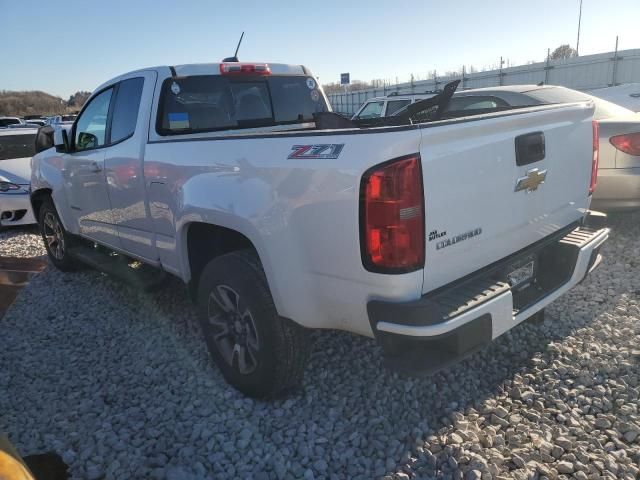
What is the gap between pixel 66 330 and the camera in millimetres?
4117

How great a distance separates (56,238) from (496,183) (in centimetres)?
498

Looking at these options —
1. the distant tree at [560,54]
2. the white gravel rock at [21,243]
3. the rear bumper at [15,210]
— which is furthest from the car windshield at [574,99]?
the distant tree at [560,54]

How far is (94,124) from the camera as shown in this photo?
4438 mm

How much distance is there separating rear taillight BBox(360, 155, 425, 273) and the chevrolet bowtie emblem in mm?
725

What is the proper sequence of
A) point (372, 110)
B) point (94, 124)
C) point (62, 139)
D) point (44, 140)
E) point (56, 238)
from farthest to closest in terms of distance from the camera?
point (372, 110) < point (56, 238) < point (44, 140) < point (62, 139) < point (94, 124)

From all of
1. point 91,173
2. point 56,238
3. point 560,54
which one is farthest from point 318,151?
point 560,54

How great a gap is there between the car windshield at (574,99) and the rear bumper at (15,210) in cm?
721

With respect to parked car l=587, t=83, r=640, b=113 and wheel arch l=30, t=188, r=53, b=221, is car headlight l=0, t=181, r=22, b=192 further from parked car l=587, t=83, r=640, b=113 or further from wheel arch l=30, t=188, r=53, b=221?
parked car l=587, t=83, r=640, b=113

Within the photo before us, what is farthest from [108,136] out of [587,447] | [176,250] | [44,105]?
[44,105]

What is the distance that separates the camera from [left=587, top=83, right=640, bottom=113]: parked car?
6913 mm

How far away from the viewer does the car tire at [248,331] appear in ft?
8.75

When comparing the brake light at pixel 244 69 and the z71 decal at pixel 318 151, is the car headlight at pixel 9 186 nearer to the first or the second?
the brake light at pixel 244 69

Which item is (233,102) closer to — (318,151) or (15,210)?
(318,151)

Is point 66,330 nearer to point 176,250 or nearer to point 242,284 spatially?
point 176,250
